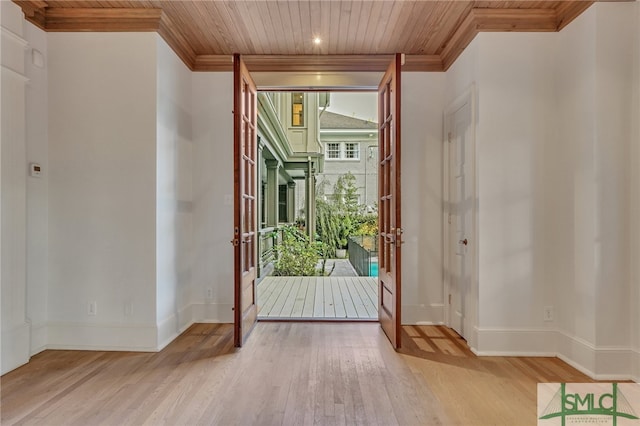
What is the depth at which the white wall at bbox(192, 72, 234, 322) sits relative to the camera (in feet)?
12.1

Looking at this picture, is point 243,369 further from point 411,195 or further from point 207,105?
point 207,105

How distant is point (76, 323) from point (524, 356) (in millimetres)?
3638

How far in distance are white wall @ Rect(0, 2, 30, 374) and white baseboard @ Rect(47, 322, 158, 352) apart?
258mm

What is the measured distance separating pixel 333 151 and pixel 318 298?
11.2 m

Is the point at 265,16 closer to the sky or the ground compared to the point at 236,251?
closer to the sky

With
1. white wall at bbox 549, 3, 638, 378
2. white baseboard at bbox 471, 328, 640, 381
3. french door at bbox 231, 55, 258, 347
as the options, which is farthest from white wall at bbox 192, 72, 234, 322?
white wall at bbox 549, 3, 638, 378

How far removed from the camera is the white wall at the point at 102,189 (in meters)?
2.96

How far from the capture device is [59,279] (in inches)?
117

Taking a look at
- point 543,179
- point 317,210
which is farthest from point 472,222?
point 317,210

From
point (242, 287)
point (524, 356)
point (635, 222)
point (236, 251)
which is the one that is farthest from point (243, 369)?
point (635, 222)

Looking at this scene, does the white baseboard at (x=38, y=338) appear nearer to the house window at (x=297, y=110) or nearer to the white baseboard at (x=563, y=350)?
the white baseboard at (x=563, y=350)

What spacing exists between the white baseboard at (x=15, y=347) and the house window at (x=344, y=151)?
13263 millimetres

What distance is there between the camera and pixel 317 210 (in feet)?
39.6

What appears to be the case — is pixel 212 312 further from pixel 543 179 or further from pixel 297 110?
pixel 297 110
